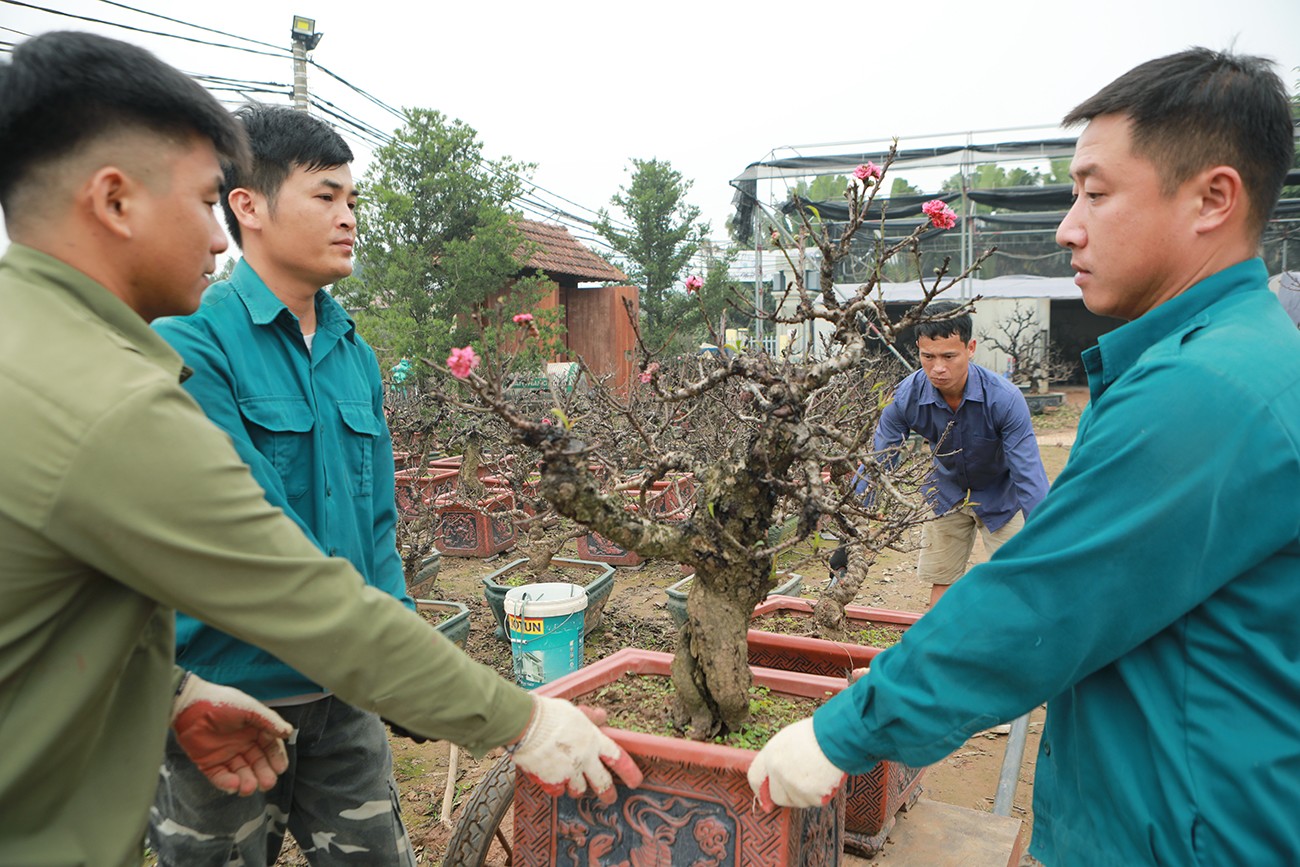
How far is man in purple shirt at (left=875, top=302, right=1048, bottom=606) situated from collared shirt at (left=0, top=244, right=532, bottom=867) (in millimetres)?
3194

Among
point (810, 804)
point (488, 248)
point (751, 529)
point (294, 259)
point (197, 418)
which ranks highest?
point (488, 248)

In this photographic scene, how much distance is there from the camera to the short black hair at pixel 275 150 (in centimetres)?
208

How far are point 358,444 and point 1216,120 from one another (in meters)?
→ 1.97

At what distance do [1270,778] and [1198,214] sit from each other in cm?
91

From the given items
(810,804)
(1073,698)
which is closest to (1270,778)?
(1073,698)

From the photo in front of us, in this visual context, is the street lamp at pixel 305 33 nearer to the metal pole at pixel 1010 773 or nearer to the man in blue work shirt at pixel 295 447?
the man in blue work shirt at pixel 295 447

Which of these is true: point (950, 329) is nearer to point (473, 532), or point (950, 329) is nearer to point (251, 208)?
point (251, 208)

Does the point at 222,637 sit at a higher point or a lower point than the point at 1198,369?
lower

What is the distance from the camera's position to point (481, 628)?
5.48 m

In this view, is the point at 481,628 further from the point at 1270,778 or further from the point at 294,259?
the point at 1270,778

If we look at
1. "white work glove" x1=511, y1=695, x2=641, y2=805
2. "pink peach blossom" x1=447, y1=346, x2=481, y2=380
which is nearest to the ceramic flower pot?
"white work glove" x1=511, y1=695, x2=641, y2=805

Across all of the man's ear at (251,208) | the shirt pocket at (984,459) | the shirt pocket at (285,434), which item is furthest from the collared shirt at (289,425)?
the shirt pocket at (984,459)

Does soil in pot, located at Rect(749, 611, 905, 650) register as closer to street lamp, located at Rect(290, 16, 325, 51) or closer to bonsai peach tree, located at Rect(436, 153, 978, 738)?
bonsai peach tree, located at Rect(436, 153, 978, 738)

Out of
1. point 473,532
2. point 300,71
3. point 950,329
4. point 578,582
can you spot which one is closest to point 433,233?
point 300,71
